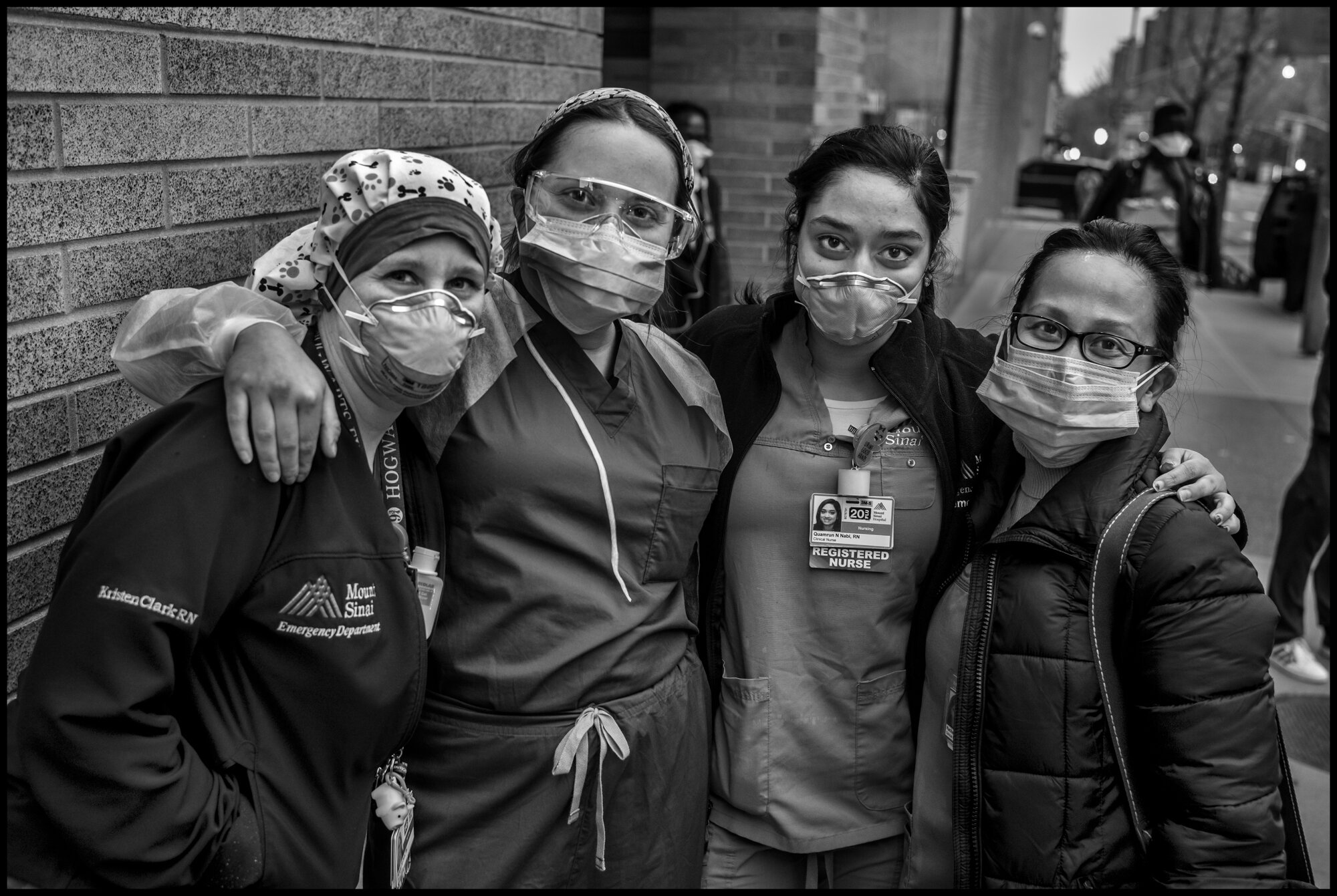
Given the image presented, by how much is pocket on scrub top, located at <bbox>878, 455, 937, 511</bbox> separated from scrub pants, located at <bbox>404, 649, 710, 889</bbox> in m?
0.61

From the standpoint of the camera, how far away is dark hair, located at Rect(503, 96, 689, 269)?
2.13m

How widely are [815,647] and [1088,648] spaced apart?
0.56 m

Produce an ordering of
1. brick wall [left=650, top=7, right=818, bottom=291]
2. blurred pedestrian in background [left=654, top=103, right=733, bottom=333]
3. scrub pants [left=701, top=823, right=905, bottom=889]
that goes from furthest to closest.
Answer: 1. brick wall [left=650, top=7, right=818, bottom=291]
2. blurred pedestrian in background [left=654, top=103, right=733, bottom=333]
3. scrub pants [left=701, top=823, right=905, bottom=889]

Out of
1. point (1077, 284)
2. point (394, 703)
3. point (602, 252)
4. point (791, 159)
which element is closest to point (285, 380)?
point (394, 703)

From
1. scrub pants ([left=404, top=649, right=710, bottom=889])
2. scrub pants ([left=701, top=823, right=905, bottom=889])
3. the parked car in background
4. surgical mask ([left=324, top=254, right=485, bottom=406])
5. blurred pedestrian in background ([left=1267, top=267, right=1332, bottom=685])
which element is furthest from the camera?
the parked car in background

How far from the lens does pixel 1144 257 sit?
2.16 m

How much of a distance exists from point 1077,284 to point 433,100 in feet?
6.77

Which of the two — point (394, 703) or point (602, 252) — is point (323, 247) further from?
point (394, 703)

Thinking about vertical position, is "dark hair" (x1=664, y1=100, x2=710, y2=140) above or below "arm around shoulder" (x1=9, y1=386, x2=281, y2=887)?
above

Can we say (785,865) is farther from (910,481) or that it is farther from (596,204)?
(596,204)

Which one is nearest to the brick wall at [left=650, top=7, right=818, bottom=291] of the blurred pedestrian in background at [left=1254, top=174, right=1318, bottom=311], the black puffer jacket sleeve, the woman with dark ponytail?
Answer: the woman with dark ponytail

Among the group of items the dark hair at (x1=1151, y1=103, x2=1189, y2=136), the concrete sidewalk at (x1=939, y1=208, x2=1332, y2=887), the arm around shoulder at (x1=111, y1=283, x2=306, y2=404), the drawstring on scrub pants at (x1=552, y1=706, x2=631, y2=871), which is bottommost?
the concrete sidewalk at (x1=939, y1=208, x2=1332, y2=887)

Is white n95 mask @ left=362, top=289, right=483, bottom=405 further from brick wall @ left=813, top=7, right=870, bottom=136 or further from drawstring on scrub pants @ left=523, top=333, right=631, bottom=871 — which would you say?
brick wall @ left=813, top=7, right=870, bottom=136

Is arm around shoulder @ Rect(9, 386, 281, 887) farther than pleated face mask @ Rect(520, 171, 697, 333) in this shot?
No
